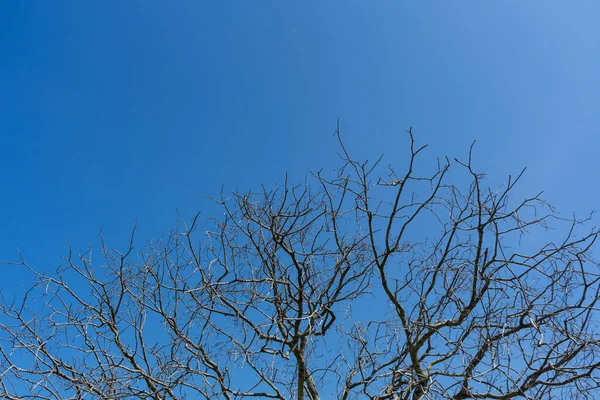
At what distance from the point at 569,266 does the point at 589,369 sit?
28.4 inches

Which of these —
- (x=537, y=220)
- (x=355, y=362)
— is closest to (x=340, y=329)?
(x=355, y=362)

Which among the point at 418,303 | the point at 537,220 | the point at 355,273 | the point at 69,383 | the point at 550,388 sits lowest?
the point at 550,388

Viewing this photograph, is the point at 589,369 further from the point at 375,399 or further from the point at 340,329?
the point at 340,329

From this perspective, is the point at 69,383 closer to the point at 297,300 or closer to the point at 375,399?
the point at 297,300

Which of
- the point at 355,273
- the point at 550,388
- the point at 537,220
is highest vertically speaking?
the point at 355,273

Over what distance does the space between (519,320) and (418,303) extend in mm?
804

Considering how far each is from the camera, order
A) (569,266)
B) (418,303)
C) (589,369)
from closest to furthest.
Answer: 1. (589,369)
2. (569,266)
3. (418,303)

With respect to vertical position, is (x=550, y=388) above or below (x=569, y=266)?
below

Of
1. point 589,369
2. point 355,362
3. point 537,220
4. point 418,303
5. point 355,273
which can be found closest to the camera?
point 589,369

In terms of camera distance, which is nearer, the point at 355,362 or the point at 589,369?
the point at 589,369

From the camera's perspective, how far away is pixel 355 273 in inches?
192

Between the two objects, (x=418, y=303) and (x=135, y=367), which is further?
(x=135, y=367)

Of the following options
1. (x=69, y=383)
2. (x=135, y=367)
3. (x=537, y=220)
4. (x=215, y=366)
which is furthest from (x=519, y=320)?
(x=69, y=383)

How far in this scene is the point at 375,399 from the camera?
372cm
